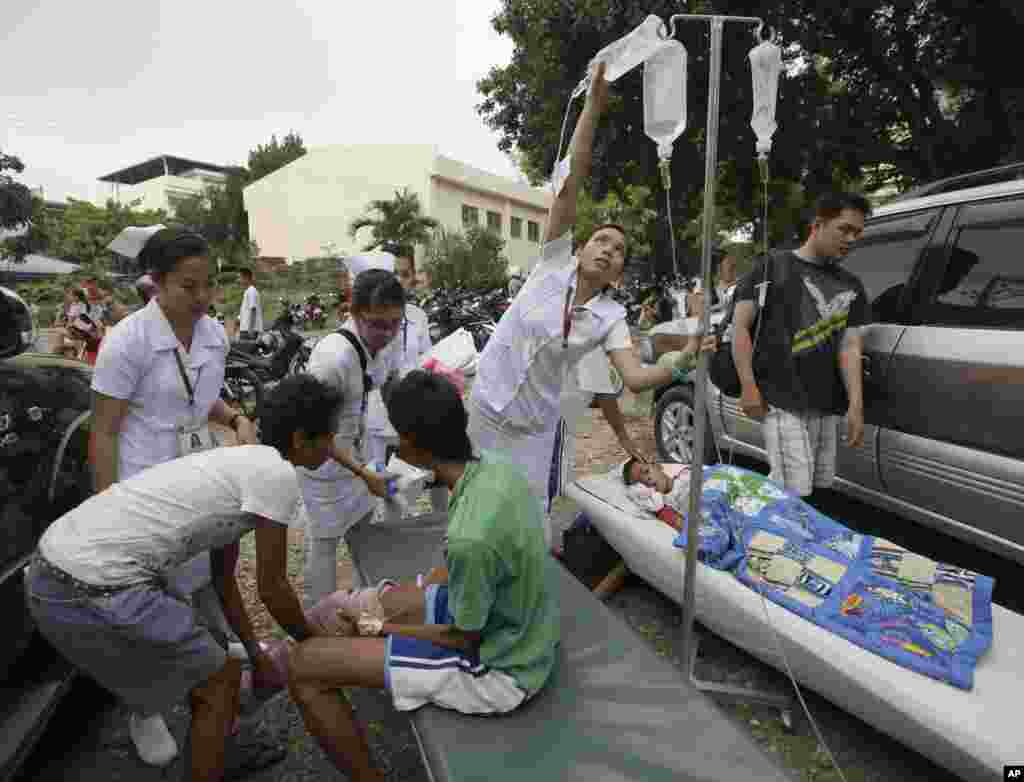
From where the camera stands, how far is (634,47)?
1.82 m

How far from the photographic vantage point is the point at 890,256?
309cm

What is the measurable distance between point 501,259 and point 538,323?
2543cm

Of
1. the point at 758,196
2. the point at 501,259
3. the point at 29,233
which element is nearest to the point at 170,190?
the point at 29,233

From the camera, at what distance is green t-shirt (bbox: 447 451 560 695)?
1.52 m

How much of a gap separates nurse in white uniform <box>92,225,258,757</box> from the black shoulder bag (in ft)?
7.06

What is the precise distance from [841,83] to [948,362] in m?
7.52

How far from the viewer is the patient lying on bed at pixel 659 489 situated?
9.23 feet

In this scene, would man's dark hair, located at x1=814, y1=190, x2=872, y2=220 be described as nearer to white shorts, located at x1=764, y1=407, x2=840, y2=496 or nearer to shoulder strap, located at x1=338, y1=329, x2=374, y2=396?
white shorts, located at x1=764, y1=407, x2=840, y2=496

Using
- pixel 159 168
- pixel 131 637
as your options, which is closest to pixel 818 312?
pixel 131 637

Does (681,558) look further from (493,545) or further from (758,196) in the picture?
(758,196)

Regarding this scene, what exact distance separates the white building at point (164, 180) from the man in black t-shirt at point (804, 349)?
146 feet

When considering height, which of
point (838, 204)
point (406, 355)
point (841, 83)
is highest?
point (841, 83)

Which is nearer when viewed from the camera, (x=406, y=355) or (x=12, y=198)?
(x=406, y=355)

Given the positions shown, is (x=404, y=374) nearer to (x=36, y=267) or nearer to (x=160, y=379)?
(x=160, y=379)
